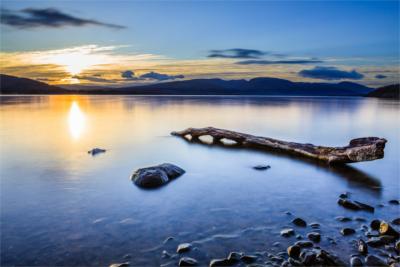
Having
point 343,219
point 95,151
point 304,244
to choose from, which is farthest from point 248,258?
point 95,151

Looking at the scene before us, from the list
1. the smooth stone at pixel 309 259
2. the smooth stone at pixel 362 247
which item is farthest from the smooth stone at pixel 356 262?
the smooth stone at pixel 309 259

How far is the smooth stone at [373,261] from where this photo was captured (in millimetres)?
5449

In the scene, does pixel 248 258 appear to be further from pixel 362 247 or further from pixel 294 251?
pixel 362 247

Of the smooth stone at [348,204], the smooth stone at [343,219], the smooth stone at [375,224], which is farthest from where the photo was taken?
the smooth stone at [348,204]

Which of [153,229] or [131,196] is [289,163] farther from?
[153,229]

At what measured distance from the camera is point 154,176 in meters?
10.2

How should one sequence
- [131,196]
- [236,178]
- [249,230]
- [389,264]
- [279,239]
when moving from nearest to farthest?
[389,264], [279,239], [249,230], [131,196], [236,178]

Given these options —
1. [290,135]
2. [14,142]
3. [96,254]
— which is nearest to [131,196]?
[96,254]

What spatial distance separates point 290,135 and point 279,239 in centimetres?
1847

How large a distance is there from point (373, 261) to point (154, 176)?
6408 mm

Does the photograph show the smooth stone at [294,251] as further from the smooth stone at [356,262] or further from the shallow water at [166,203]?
the smooth stone at [356,262]

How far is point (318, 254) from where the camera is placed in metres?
5.55

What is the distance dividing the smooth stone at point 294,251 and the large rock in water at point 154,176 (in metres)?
5.11

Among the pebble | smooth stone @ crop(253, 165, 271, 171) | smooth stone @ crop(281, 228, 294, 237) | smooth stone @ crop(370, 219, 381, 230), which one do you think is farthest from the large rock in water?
the pebble
